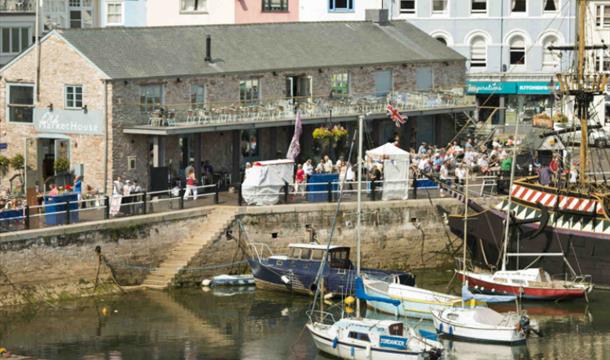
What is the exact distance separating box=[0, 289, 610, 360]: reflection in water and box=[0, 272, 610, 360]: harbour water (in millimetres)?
29

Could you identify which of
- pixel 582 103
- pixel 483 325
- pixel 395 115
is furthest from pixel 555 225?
pixel 483 325

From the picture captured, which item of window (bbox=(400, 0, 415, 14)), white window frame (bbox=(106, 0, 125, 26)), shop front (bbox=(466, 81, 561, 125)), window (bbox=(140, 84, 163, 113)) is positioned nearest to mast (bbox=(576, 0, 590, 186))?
window (bbox=(140, 84, 163, 113))

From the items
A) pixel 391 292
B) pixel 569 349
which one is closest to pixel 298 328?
pixel 391 292

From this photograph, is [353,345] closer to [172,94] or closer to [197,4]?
[172,94]

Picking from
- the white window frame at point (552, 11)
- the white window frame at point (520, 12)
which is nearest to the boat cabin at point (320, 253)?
the white window frame at point (520, 12)

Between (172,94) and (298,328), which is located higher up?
(172,94)

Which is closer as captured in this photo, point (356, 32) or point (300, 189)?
point (300, 189)

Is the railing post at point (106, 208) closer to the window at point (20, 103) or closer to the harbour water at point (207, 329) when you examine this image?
the harbour water at point (207, 329)

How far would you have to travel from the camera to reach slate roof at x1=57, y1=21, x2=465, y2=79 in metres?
68.8

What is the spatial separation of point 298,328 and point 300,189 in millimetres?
10488

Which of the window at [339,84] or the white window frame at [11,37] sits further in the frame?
the white window frame at [11,37]

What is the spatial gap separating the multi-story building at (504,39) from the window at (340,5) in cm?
269

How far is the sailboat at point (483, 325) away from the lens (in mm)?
56156

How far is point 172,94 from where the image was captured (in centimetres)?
6938
